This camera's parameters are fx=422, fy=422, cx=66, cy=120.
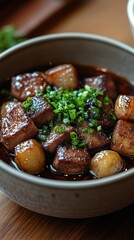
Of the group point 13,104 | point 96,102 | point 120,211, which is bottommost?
point 120,211

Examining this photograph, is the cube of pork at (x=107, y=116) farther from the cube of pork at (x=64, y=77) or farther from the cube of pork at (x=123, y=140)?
the cube of pork at (x=64, y=77)

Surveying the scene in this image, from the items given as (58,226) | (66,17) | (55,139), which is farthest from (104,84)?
(66,17)

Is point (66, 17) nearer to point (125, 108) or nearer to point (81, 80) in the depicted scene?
point (81, 80)

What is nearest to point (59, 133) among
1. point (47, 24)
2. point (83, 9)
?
point (47, 24)

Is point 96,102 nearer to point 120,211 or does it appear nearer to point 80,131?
point 80,131

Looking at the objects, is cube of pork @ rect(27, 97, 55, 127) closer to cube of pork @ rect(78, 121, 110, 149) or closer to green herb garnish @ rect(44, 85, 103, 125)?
green herb garnish @ rect(44, 85, 103, 125)
